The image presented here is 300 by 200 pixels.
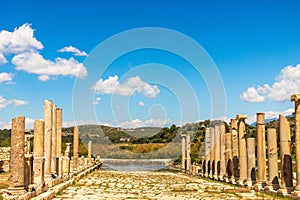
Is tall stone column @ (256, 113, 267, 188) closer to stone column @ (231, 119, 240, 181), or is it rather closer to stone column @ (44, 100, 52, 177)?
stone column @ (231, 119, 240, 181)

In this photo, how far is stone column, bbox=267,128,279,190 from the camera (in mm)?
15727

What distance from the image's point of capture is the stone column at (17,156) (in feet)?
38.6

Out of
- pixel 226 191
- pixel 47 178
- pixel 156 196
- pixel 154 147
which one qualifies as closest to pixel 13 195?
pixel 156 196

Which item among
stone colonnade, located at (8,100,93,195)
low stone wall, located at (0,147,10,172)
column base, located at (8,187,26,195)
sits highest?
stone colonnade, located at (8,100,93,195)

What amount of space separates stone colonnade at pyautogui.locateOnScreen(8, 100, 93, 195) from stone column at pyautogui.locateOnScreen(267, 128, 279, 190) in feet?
27.1

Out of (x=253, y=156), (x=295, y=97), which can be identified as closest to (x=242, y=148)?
(x=253, y=156)

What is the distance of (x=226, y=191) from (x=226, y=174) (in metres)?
6.61

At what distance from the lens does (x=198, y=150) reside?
5247 centimetres

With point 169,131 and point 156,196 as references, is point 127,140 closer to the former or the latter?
point 169,131

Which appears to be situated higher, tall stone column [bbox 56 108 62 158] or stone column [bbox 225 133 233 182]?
tall stone column [bbox 56 108 62 158]

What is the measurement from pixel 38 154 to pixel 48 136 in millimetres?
3669

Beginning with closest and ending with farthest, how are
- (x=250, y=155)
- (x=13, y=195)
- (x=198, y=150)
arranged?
(x=13, y=195) < (x=250, y=155) < (x=198, y=150)

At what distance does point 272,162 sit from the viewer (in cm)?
1617

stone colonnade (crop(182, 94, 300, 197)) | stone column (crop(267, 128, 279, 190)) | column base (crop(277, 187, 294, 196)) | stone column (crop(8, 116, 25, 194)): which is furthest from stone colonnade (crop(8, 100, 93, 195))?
stone column (crop(267, 128, 279, 190))
